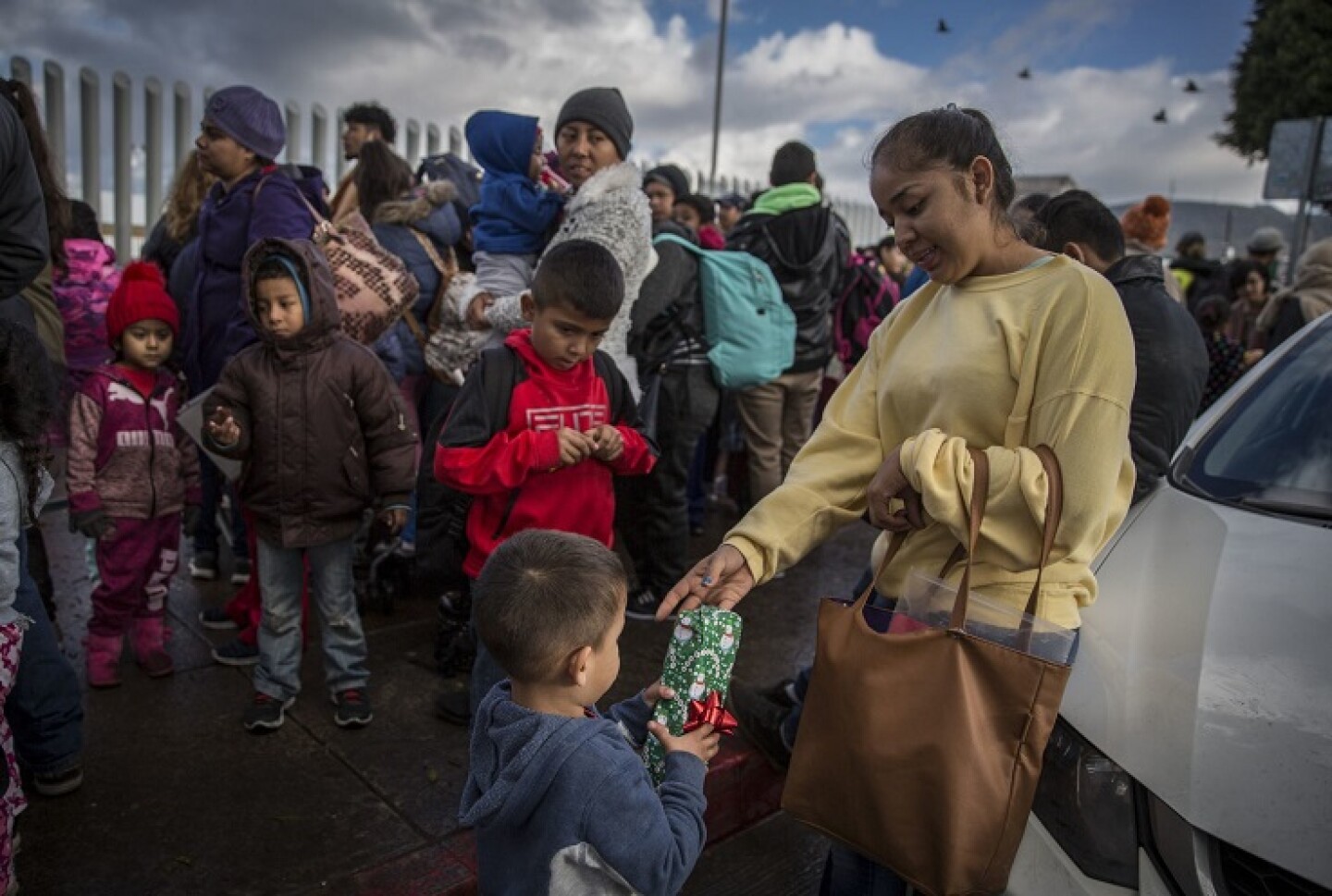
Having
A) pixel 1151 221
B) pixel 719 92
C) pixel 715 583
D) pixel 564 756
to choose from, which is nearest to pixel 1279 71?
pixel 719 92

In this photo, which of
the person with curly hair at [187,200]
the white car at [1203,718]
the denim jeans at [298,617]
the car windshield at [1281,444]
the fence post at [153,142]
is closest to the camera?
the white car at [1203,718]

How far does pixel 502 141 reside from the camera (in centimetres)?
376

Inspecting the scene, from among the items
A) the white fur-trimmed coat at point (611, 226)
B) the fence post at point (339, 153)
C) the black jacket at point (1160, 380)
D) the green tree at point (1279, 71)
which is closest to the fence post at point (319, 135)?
the fence post at point (339, 153)

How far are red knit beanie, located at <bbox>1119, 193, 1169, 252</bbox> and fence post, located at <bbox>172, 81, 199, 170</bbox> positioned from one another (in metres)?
7.25

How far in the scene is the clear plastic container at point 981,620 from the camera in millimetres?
1730

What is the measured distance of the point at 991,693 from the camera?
1.66 metres

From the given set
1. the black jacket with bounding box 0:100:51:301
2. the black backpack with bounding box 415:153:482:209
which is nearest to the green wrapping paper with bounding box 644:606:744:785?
the black jacket with bounding box 0:100:51:301

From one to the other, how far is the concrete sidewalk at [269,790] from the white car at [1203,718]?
1524 mm

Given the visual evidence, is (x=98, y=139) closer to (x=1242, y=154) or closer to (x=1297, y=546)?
(x=1297, y=546)

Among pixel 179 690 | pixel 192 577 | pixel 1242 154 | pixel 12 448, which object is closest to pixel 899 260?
pixel 192 577

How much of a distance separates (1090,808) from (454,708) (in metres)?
2.28

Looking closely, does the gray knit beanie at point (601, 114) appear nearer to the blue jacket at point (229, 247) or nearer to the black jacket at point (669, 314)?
the black jacket at point (669, 314)

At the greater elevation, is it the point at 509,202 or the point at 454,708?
the point at 509,202

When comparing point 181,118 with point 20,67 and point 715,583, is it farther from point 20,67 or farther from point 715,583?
point 715,583
